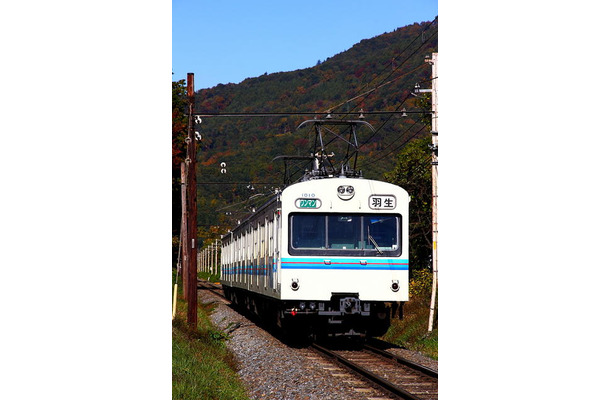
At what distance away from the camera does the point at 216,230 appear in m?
69.5

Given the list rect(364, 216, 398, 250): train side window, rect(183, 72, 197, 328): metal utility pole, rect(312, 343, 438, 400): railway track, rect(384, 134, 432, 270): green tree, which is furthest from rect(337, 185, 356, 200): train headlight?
rect(384, 134, 432, 270): green tree

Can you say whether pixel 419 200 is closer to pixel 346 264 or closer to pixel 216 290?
pixel 346 264

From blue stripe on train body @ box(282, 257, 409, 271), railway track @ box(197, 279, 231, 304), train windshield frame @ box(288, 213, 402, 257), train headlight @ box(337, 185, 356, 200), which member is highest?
train headlight @ box(337, 185, 356, 200)

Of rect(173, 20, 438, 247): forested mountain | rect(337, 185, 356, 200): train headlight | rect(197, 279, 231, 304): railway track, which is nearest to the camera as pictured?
rect(337, 185, 356, 200): train headlight

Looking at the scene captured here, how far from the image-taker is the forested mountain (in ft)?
178

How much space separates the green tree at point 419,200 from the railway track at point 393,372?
45.8ft

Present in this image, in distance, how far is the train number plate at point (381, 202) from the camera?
585 inches

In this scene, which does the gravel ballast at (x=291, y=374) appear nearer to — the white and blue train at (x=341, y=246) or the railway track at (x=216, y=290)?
the white and blue train at (x=341, y=246)

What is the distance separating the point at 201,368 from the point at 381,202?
17.5 ft

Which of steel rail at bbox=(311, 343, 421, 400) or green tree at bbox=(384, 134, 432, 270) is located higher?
green tree at bbox=(384, 134, 432, 270)

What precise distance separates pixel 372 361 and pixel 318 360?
101 centimetres

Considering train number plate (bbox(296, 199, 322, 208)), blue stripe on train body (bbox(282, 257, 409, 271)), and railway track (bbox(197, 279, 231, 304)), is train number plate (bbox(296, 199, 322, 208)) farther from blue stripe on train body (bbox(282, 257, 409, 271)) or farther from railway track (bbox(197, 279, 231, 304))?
railway track (bbox(197, 279, 231, 304))

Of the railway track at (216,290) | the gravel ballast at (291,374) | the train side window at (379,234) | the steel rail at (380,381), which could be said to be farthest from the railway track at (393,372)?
the railway track at (216,290)

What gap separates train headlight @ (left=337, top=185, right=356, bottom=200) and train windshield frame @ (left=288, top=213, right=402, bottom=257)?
33 cm
